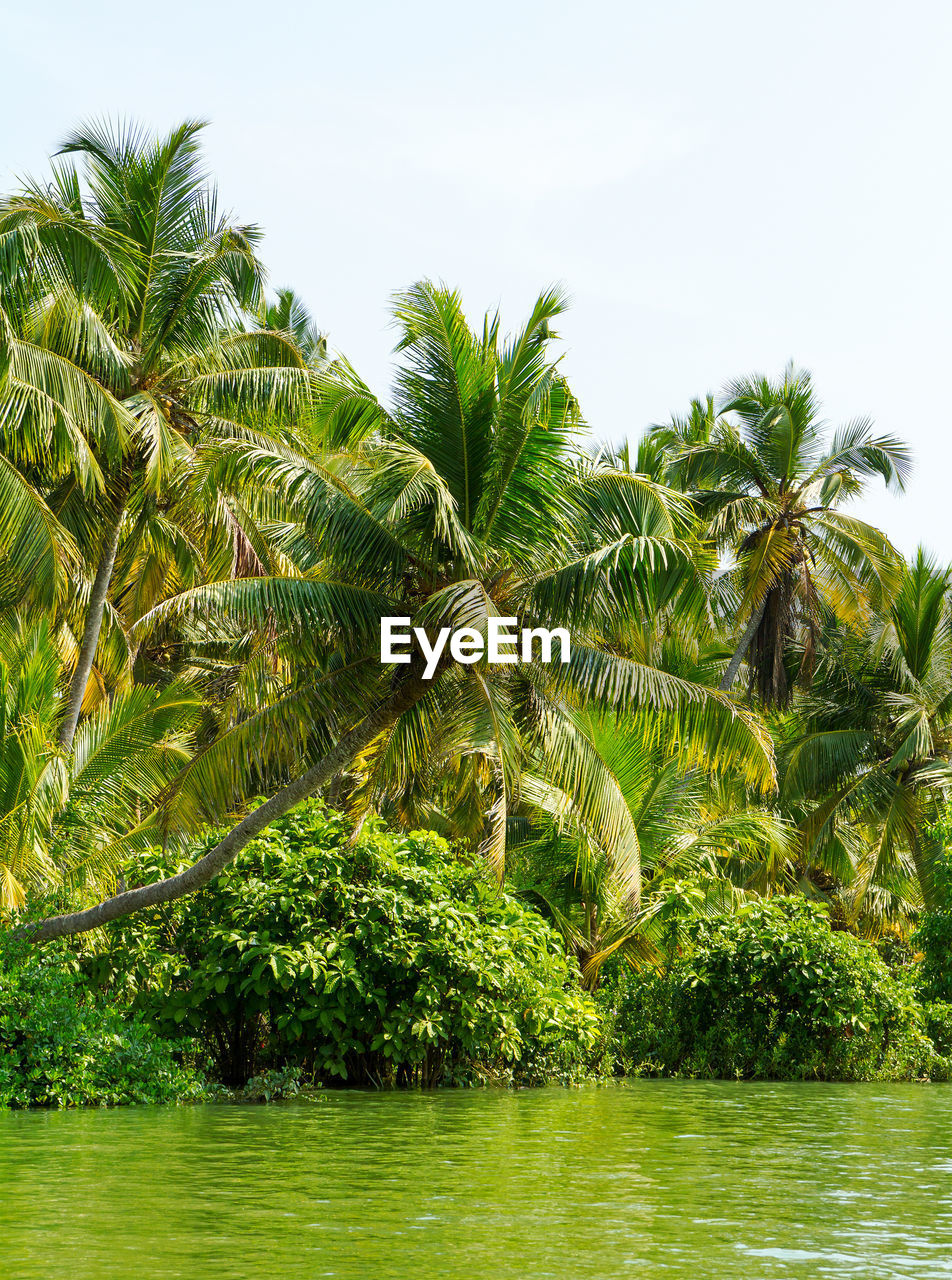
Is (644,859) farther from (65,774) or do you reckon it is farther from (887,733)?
(887,733)

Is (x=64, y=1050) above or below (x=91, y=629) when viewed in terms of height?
below

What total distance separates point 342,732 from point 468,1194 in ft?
22.3

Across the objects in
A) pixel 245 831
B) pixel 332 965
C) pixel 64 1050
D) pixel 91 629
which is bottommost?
pixel 64 1050

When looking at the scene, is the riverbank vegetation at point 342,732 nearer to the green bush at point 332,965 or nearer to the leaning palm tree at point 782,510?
the green bush at point 332,965

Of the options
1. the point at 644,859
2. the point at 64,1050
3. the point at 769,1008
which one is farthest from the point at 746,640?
the point at 64,1050

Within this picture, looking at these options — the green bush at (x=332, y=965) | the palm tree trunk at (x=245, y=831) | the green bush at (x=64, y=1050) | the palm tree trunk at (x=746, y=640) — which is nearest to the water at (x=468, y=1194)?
the green bush at (x=64, y=1050)

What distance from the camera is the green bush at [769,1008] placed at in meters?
19.1

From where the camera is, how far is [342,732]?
14.5 metres

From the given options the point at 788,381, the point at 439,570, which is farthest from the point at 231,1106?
the point at 788,381

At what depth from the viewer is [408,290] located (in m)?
13.9

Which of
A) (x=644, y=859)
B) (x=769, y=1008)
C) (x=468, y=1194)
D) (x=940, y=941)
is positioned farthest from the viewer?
(x=940, y=941)

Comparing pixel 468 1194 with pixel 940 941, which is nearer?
pixel 468 1194

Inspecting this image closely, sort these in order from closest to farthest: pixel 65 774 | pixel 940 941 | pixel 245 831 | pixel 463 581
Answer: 1. pixel 463 581
2. pixel 245 831
3. pixel 65 774
4. pixel 940 941

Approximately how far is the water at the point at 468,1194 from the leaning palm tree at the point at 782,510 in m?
12.8
